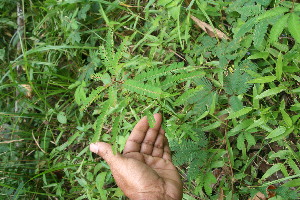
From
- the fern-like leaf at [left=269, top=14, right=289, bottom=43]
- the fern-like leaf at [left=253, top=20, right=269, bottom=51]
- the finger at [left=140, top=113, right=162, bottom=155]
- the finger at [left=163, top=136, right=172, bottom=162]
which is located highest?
the fern-like leaf at [left=269, top=14, right=289, bottom=43]

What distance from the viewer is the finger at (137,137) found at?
2.17 metres

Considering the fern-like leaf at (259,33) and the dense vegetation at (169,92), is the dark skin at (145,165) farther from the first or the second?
the fern-like leaf at (259,33)

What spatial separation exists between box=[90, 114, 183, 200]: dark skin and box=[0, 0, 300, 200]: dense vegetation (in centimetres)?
11

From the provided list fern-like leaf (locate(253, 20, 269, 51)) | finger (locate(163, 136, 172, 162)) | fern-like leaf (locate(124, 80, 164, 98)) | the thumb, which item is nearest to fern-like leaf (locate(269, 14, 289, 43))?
fern-like leaf (locate(253, 20, 269, 51))

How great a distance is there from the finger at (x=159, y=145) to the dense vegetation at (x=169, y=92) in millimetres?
68

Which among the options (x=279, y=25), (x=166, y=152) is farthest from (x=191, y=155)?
(x=279, y=25)

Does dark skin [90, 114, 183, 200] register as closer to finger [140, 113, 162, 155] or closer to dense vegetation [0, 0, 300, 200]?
finger [140, 113, 162, 155]

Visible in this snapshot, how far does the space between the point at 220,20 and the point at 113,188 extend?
175 cm

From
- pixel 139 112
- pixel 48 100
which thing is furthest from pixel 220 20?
pixel 48 100

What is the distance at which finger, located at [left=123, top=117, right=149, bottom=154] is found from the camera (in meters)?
2.17

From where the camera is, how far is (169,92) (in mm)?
2551

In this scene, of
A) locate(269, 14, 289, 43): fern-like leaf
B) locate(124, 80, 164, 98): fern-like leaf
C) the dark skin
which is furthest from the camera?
the dark skin

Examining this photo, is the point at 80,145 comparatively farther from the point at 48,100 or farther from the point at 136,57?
the point at 136,57

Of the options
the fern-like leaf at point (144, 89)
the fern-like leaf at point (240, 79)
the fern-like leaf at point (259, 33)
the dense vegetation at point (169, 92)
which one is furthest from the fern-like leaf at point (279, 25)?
the fern-like leaf at point (144, 89)
